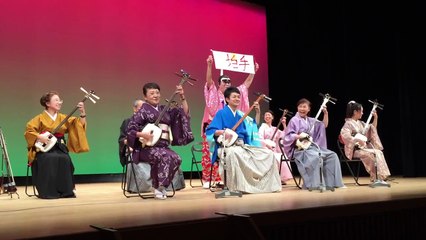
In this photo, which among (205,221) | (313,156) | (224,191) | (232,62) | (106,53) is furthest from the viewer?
(106,53)

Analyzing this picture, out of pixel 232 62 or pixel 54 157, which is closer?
pixel 54 157

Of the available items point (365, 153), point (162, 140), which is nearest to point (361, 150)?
point (365, 153)

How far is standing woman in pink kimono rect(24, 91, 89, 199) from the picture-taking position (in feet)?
18.0

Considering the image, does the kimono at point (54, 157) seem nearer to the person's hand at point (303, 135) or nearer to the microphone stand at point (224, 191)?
the microphone stand at point (224, 191)

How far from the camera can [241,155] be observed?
5.17 metres

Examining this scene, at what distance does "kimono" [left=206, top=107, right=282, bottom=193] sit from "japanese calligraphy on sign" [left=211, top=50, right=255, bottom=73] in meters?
1.34

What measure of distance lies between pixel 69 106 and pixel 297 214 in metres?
5.59

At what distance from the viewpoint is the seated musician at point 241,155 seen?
5098 millimetres

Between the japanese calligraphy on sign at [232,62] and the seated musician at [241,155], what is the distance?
50.1 inches

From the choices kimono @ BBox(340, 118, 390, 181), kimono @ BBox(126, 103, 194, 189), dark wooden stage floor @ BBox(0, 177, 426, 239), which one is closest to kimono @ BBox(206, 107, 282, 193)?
kimono @ BBox(126, 103, 194, 189)

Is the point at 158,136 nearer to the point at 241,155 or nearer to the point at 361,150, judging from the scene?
the point at 241,155

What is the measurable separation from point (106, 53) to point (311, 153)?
13.2 feet

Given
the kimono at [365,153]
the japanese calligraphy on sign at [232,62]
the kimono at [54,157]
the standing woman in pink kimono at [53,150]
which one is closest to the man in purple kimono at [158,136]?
the standing woman in pink kimono at [53,150]
